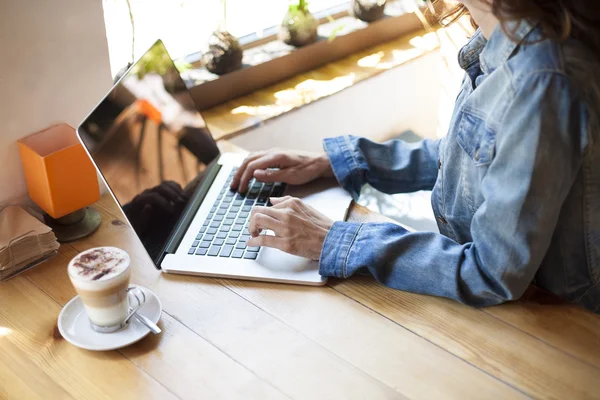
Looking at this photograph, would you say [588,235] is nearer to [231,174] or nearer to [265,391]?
[265,391]

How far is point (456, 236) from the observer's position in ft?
3.84

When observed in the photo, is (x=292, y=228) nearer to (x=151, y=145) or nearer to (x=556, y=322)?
(x=151, y=145)

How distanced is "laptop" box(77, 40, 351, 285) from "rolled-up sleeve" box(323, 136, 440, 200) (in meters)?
0.06

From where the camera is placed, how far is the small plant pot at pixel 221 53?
1.81 meters

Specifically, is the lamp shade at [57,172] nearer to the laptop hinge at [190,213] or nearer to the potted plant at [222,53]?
the laptop hinge at [190,213]

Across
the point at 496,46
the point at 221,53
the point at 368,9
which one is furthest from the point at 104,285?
the point at 368,9

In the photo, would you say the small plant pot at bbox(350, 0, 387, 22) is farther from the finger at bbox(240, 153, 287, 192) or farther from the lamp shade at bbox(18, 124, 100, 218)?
the lamp shade at bbox(18, 124, 100, 218)

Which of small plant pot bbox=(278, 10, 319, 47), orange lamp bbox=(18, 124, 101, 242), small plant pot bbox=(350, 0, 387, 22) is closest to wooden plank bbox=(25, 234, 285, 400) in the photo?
orange lamp bbox=(18, 124, 101, 242)

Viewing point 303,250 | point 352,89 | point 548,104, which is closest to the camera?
point 548,104

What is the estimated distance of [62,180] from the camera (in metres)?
1.18

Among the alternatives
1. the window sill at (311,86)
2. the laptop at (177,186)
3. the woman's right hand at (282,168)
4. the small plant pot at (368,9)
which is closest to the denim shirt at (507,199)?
the laptop at (177,186)

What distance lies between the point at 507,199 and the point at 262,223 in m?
0.40

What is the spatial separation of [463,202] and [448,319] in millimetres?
206

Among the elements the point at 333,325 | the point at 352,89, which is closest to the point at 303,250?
the point at 333,325
